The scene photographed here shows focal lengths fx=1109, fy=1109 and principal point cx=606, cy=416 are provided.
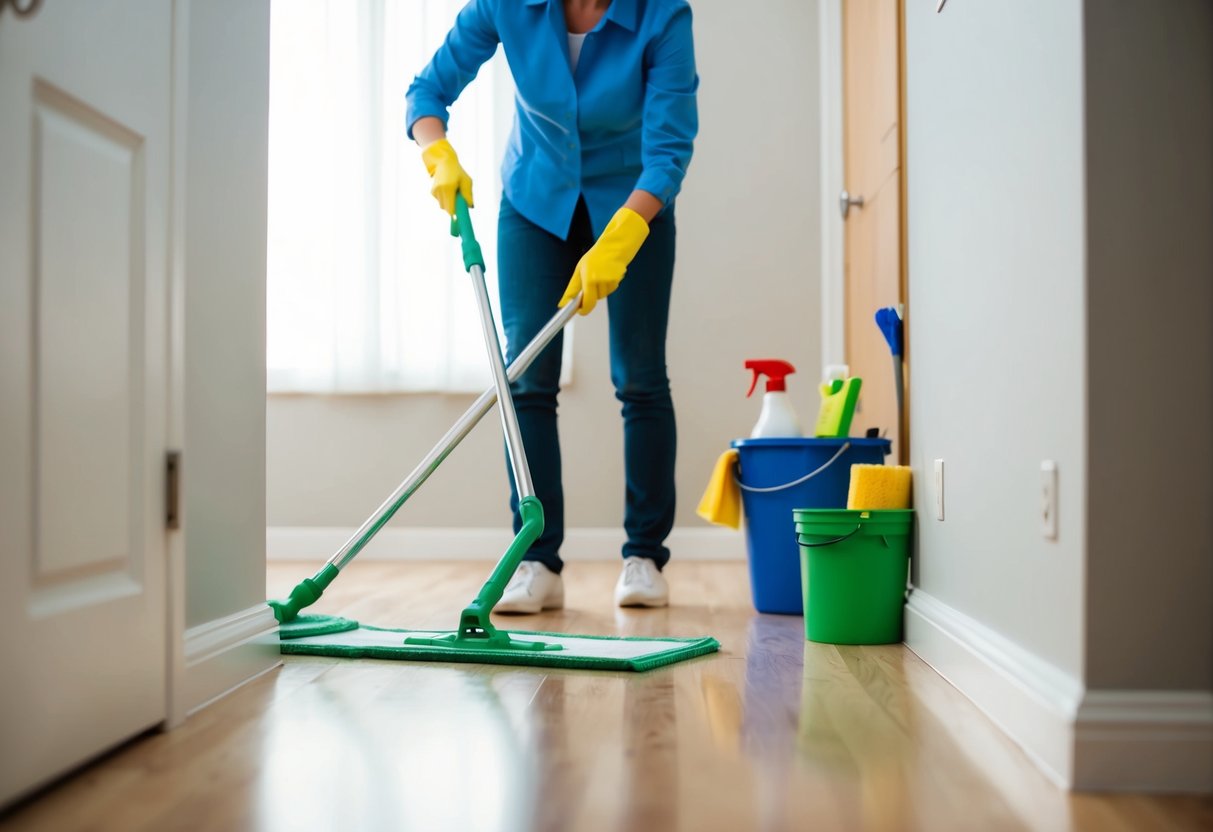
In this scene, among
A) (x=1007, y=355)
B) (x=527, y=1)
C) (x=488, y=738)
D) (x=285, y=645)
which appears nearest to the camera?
(x=488, y=738)

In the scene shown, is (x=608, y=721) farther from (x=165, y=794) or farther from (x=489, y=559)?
(x=489, y=559)

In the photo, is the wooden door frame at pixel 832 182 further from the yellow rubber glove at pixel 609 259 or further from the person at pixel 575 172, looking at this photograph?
the yellow rubber glove at pixel 609 259

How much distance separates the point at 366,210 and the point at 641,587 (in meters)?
1.77

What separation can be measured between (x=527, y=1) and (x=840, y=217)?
4.88 ft

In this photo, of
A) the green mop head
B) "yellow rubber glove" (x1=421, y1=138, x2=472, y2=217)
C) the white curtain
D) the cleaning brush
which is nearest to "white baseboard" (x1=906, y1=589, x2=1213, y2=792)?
the green mop head

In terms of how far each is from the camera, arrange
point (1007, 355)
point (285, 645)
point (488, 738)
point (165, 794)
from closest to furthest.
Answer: point (165, 794), point (488, 738), point (1007, 355), point (285, 645)

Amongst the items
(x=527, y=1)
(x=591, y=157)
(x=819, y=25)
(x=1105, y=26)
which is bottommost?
(x=1105, y=26)

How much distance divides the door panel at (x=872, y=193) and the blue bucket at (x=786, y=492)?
0.11m

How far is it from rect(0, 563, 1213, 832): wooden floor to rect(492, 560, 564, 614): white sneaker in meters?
0.55

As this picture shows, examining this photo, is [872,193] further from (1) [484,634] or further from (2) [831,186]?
(1) [484,634]

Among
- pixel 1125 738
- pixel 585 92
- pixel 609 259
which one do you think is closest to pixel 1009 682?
pixel 1125 738

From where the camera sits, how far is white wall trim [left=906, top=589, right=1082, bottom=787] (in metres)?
1.02

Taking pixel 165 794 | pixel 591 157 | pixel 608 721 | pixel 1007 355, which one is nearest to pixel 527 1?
pixel 591 157

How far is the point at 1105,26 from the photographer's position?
101 centimetres
